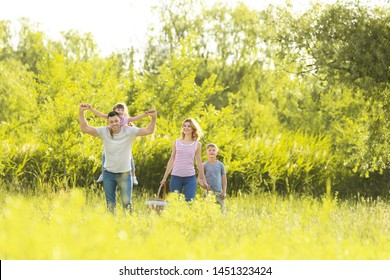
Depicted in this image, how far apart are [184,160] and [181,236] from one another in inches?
163

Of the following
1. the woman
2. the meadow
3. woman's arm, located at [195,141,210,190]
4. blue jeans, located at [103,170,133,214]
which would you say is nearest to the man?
blue jeans, located at [103,170,133,214]

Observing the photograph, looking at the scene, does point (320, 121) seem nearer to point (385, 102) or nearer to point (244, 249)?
point (385, 102)

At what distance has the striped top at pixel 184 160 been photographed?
384 inches

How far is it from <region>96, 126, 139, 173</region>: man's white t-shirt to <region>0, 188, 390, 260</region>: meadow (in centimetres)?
95

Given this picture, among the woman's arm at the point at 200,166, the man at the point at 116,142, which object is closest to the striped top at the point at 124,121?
the man at the point at 116,142

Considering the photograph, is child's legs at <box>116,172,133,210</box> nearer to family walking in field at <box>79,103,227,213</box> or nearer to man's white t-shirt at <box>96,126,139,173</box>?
family walking in field at <box>79,103,227,213</box>

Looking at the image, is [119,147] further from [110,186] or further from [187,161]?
[187,161]

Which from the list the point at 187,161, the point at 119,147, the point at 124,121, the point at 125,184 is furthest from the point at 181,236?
the point at 187,161

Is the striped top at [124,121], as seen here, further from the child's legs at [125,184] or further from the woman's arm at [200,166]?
the woman's arm at [200,166]

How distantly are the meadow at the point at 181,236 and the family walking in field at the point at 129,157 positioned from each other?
37.0 inches

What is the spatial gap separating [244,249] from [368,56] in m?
10.5

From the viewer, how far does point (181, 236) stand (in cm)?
564

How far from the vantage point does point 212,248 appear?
5.45 meters

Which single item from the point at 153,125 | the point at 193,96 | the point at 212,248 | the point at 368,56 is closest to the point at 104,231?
the point at 212,248
